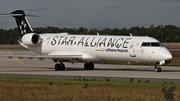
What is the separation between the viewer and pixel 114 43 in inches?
1464

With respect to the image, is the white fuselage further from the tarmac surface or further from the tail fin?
the tail fin

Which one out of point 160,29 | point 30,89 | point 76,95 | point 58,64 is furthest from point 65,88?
point 160,29

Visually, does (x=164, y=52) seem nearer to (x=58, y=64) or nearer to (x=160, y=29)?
(x=58, y=64)

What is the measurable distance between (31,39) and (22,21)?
2936 mm

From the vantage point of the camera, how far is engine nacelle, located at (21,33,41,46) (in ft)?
137

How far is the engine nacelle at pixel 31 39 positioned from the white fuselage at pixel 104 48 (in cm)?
44

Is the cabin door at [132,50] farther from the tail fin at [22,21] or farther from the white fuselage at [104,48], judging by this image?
the tail fin at [22,21]

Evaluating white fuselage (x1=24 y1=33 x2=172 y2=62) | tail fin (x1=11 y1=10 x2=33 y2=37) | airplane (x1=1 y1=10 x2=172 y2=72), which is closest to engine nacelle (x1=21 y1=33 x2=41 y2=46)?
airplane (x1=1 y1=10 x2=172 y2=72)

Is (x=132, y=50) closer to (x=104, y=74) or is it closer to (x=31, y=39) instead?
(x=104, y=74)

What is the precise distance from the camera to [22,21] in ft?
144

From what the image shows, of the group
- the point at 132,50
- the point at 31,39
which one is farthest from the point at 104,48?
the point at 31,39

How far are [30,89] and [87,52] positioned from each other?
1812 cm

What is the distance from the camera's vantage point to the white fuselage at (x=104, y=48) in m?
35.2

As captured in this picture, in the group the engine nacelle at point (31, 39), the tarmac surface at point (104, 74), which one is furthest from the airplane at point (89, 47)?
the tarmac surface at point (104, 74)
